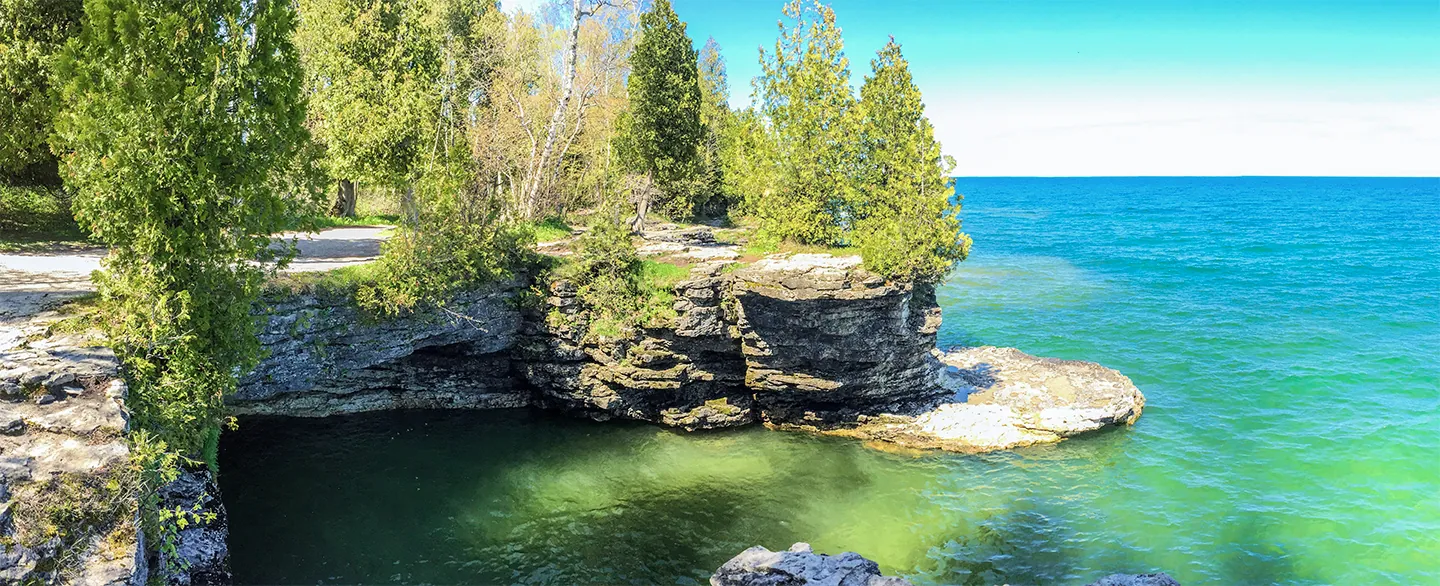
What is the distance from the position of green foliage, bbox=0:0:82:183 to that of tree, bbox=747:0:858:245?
20.8 metres

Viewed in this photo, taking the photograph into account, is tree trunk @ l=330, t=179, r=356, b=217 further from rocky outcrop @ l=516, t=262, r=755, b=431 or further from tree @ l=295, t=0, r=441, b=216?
rocky outcrop @ l=516, t=262, r=755, b=431

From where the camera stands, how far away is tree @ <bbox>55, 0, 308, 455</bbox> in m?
12.6

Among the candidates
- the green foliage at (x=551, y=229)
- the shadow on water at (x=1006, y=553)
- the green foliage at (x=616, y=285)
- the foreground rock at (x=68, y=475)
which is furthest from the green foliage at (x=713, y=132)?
the foreground rock at (x=68, y=475)

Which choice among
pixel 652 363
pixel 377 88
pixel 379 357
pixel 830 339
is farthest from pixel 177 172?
pixel 830 339

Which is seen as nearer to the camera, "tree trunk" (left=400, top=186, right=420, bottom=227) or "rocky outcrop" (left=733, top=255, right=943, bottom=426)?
"tree trunk" (left=400, top=186, right=420, bottom=227)

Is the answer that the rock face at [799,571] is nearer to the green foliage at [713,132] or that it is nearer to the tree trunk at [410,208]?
the tree trunk at [410,208]

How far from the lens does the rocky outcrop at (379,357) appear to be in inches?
778

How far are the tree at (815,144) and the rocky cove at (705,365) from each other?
3.27 metres

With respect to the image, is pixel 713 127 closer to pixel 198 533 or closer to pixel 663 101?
pixel 663 101

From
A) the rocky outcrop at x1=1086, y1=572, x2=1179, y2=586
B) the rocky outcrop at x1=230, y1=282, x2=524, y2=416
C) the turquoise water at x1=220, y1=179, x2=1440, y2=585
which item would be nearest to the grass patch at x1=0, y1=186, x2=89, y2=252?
the rocky outcrop at x1=230, y1=282, x2=524, y2=416

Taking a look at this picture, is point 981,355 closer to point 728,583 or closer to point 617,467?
point 617,467

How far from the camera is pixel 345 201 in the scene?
1431 inches

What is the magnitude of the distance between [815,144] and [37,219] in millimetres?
25408

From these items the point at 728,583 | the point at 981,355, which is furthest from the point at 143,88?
the point at 981,355
